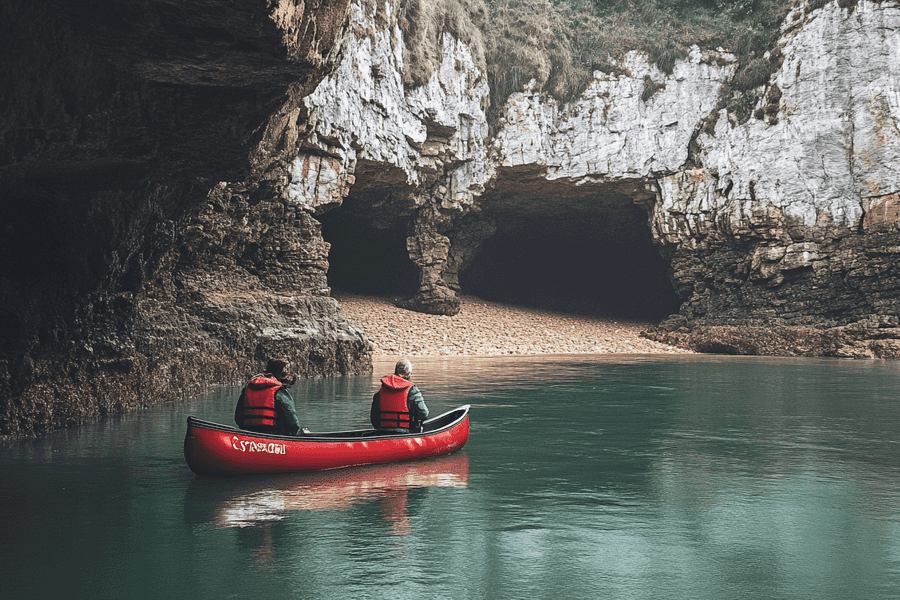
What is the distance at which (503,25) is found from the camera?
34.8 m

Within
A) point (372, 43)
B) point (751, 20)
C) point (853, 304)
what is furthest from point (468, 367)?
point (751, 20)

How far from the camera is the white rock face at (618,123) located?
33156mm

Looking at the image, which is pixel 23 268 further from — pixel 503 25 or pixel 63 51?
pixel 503 25

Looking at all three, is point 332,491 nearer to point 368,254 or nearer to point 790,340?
point 790,340

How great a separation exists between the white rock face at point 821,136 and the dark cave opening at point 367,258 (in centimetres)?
1448

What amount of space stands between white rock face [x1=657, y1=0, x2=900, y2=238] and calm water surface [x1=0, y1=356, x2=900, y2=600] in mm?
21429

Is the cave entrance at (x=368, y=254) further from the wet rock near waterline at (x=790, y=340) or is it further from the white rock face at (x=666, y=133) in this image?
the wet rock near waterline at (x=790, y=340)

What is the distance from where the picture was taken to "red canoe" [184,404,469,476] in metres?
6.75

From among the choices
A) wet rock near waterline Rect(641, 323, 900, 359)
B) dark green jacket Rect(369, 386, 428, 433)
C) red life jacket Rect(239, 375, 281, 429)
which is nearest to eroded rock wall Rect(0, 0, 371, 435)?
red life jacket Rect(239, 375, 281, 429)

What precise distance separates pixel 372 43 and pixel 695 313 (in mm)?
18922

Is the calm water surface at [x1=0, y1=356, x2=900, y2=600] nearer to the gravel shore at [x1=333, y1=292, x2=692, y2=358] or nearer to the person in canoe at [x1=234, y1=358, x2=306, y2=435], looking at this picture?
the person in canoe at [x1=234, y1=358, x2=306, y2=435]

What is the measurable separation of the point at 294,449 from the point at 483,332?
2386 cm

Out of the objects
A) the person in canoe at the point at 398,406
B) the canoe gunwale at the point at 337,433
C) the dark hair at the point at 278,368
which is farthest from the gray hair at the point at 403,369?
the dark hair at the point at 278,368

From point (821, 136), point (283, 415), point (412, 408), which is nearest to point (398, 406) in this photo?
point (412, 408)
